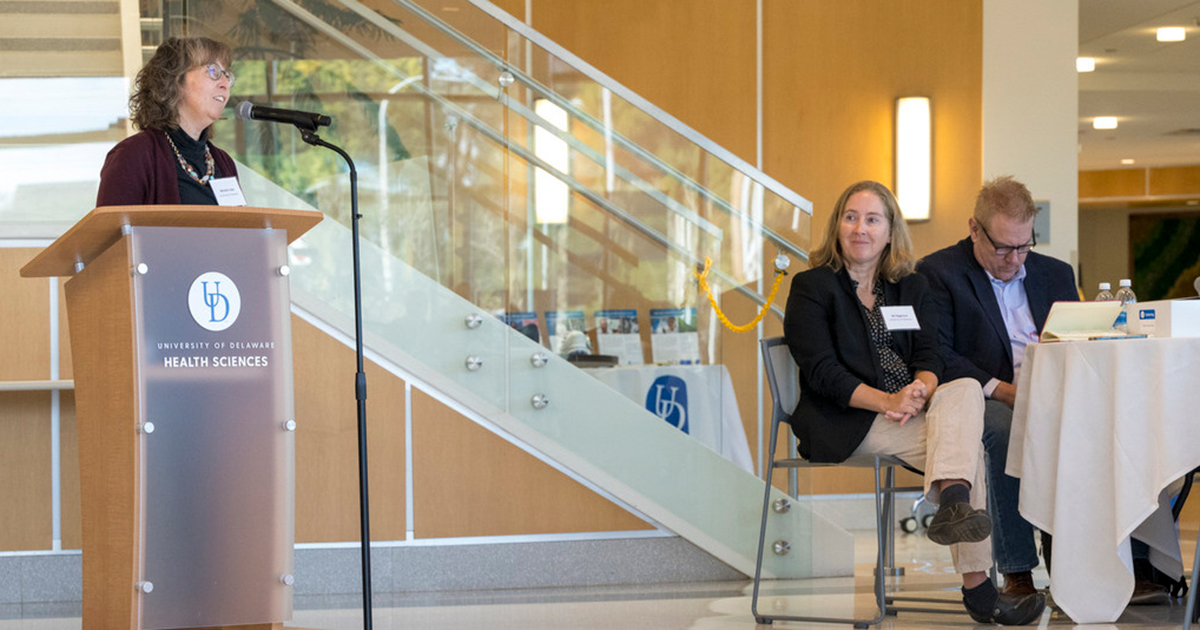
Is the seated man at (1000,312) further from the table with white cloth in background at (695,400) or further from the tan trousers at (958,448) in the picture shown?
the table with white cloth in background at (695,400)

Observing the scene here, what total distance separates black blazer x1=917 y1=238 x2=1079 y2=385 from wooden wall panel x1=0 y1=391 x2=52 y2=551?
299 centimetres

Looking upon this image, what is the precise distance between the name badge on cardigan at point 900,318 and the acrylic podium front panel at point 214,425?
6.45 ft

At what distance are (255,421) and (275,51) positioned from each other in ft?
7.03

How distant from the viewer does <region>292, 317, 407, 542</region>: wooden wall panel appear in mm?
4332

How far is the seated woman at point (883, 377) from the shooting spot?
356cm

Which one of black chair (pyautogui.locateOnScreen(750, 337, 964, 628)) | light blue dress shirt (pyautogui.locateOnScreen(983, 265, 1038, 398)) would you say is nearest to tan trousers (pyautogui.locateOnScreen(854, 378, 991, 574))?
black chair (pyautogui.locateOnScreen(750, 337, 964, 628))

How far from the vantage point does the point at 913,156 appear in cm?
672

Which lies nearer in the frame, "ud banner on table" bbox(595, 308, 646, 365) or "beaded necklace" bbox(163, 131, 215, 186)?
"beaded necklace" bbox(163, 131, 215, 186)

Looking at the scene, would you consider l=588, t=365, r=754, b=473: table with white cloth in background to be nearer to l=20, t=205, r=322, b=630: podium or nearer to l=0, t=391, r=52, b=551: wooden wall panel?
l=0, t=391, r=52, b=551: wooden wall panel

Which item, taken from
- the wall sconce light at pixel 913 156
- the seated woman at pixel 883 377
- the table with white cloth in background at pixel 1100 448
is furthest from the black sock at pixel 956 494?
the wall sconce light at pixel 913 156

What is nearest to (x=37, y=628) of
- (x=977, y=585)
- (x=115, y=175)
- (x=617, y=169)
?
(x=115, y=175)

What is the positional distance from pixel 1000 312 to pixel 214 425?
2724 mm

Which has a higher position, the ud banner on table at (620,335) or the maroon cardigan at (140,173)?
the maroon cardigan at (140,173)

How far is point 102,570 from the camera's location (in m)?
2.63
